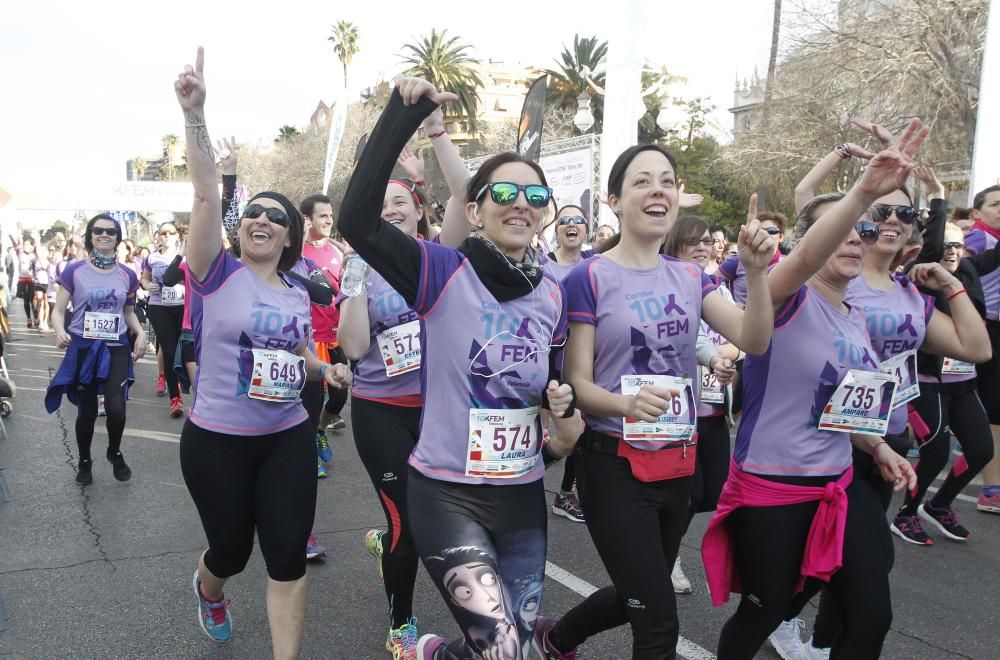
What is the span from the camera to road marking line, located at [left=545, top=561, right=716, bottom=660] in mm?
3613

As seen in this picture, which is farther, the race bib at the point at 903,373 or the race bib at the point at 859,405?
the race bib at the point at 903,373

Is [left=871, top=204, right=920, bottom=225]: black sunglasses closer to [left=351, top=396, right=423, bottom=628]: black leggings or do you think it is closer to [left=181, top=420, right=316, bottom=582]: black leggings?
[left=351, top=396, right=423, bottom=628]: black leggings

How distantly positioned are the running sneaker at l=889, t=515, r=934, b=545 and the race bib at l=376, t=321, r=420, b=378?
3.55m

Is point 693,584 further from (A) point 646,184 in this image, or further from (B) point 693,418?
(A) point 646,184

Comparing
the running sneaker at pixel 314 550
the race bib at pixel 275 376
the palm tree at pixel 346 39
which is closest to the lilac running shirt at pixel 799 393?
the race bib at pixel 275 376

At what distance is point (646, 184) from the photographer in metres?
2.95

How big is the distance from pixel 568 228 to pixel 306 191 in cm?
4717

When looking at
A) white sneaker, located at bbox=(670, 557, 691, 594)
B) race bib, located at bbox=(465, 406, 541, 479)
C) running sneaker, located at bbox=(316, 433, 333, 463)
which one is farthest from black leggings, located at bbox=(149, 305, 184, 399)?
race bib, located at bbox=(465, 406, 541, 479)

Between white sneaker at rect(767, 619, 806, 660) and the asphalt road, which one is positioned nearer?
white sneaker at rect(767, 619, 806, 660)

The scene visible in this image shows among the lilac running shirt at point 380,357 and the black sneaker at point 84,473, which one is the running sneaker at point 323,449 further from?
the lilac running shirt at point 380,357

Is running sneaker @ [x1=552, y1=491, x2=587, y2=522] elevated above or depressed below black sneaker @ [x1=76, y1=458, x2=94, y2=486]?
above

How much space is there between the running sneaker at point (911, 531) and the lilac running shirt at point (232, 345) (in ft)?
13.2

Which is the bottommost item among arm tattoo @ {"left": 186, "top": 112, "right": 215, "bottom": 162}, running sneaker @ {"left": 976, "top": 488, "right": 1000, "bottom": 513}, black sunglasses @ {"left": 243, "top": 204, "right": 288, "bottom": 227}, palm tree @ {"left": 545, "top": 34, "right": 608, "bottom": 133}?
running sneaker @ {"left": 976, "top": 488, "right": 1000, "bottom": 513}

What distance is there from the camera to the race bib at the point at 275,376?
11.2ft
